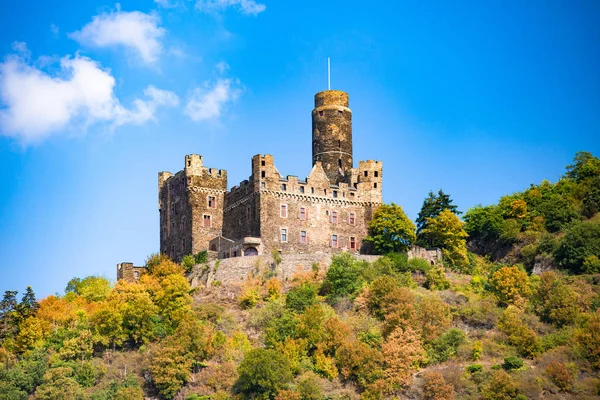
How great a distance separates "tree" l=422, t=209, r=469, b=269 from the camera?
97125mm

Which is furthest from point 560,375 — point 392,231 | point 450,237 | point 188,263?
point 188,263

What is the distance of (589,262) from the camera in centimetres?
8988

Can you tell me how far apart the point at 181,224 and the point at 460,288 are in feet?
76.6

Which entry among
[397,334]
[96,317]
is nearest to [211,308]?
[96,317]

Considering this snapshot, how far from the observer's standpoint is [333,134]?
10294 cm

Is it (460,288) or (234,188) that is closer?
(460,288)

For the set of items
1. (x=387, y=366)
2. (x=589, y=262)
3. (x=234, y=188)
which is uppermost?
(x=234, y=188)

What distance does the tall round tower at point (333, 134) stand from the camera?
336 feet

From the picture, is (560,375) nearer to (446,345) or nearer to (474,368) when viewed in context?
(474,368)

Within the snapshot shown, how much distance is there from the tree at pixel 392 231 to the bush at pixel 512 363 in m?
19.7

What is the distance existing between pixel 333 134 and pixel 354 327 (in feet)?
74.7

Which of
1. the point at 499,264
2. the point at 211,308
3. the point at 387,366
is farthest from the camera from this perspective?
the point at 499,264

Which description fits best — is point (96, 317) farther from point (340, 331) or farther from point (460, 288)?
point (460, 288)

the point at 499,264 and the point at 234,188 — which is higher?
the point at 234,188
